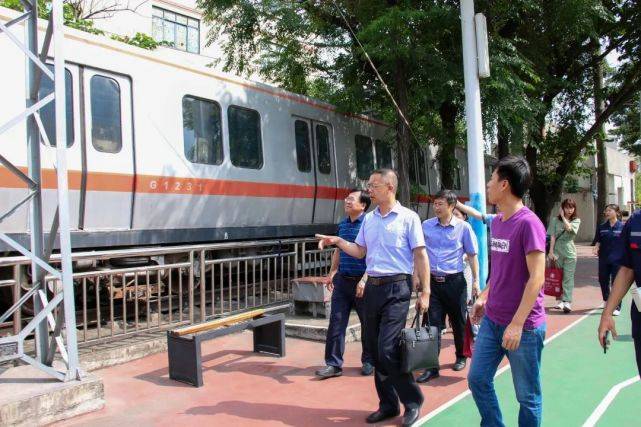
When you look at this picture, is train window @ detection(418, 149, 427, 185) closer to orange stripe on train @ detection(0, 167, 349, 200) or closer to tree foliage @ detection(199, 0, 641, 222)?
tree foliage @ detection(199, 0, 641, 222)

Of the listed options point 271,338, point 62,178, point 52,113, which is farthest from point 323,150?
point 62,178

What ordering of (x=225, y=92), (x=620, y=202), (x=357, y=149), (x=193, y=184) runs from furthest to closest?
1. (x=620, y=202)
2. (x=357, y=149)
3. (x=225, y=92)
4. (x=193, y=184)

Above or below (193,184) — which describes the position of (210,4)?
above

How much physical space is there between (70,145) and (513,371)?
5321 millimetres

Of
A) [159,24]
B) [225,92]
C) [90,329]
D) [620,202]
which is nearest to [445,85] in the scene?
[225,92]

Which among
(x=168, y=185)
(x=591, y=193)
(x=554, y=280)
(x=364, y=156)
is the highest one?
(x=364, y=156)

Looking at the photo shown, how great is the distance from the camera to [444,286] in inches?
219

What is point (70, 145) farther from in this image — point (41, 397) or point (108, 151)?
point (41, 397)

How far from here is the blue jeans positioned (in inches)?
128

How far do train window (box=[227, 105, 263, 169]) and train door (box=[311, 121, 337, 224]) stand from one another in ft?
4.90

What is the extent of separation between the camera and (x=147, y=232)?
286 inches

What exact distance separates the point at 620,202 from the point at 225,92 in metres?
34.7

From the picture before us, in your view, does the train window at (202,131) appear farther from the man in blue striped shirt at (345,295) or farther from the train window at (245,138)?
the man in blue striped shirt at (345,295)

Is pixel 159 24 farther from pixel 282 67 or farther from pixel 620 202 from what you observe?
pixel 620 202
